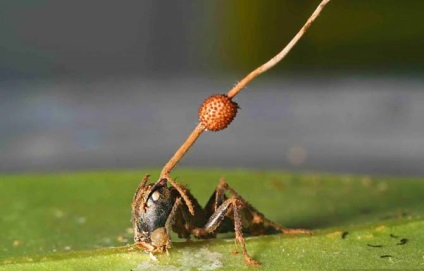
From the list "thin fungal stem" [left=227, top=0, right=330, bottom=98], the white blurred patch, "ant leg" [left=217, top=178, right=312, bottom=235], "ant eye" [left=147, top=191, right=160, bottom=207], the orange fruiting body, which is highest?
"thin fungal stem" [left=227, top=0, right=330, bottom=98]

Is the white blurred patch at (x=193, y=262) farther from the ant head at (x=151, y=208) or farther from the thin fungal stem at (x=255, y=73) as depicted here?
the thin fungal stem at (x=255, y=73)

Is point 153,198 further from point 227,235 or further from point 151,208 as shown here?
point 227,235

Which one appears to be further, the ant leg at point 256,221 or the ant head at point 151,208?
the ant leg at point 256,221

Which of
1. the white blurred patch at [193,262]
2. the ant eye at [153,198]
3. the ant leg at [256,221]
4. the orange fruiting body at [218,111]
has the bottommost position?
the white blurred patch at [193,262]

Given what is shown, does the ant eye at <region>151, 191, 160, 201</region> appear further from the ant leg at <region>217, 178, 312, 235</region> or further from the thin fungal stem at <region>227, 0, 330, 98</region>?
the thin fungal stem at <region>227, 0, 330, 98</region>

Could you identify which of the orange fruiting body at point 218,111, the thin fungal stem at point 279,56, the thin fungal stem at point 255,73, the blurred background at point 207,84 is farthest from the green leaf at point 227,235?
the blurred background at point 207,84

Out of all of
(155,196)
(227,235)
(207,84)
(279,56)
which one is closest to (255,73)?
(279,56)

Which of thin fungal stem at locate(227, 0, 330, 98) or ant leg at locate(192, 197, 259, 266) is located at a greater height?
thin fungal stem at locate(227, 0, 330, 98)

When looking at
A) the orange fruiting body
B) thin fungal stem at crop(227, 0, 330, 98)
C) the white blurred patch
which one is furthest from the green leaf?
thin fungal stem at crop(227, 0, 330, 98)
